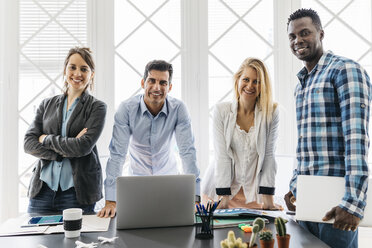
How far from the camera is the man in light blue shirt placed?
7.09ft

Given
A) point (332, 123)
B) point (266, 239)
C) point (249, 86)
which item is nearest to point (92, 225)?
point (266, 239)

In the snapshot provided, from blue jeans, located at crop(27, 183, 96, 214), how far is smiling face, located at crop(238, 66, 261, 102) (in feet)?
4.06

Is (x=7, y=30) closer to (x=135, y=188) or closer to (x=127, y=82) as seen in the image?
(x=127, y=82)

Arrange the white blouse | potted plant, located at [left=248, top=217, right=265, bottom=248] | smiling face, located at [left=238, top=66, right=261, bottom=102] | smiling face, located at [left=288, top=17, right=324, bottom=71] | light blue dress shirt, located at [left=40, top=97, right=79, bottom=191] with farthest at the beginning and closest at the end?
1. smiling face, located at [left=238, top=66, right=261, bottom=102]
2. the white blouse
3. light blue dress shirt, located at [left=40, top=97, right=79, bottom=191]
4. smiling face, located at [left=288, top=17, right=324, bottom=71]
5. potted plant, located at [left=248, top=217, right=265, bottom=248]

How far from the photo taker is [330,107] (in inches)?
59.2

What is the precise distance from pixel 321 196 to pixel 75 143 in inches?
53.5

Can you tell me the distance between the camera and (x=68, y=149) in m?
1.96

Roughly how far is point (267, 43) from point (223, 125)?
123 cm

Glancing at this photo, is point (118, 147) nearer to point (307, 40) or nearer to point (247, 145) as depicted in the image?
point (247, 145)

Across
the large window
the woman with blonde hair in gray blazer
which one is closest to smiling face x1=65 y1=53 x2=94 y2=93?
the woman with blonde hair in gray blazer

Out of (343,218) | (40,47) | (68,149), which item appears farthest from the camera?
(40,47)

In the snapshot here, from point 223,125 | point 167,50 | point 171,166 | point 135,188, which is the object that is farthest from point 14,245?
point 167,50

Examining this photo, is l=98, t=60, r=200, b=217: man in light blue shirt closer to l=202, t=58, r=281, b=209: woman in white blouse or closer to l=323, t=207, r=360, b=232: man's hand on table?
l=202, t=58, r=281, b=209: woman in white blouse

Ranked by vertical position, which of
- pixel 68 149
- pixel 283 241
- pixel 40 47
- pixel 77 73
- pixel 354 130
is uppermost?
pixel 40 47
